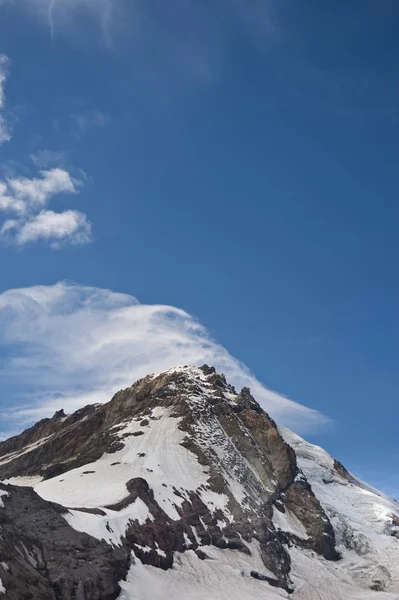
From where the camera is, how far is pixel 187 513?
68688 millimetres

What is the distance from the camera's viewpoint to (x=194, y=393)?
108312 mm

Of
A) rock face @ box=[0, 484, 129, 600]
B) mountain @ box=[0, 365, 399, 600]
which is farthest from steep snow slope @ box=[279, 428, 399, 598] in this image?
rock face @ box=[0, 484, 129, 600]

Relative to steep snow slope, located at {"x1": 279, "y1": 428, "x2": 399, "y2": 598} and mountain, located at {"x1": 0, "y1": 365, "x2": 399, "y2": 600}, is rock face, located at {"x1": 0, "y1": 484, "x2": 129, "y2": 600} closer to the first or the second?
mountain, located at {"x1": 0, "y1": 365, "x2": 399, "y2": 600}

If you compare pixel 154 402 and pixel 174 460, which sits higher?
pixel 154 402

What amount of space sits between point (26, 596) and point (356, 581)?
62322mm

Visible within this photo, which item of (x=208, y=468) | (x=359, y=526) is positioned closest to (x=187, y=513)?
(x=208, y=468)

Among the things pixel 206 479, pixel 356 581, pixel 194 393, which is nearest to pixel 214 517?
pixel 206 479

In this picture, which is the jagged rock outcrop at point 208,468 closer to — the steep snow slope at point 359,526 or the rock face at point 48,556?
the steep snow slope at point 359,526

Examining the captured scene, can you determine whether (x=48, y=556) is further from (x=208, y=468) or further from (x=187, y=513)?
(x=208, y=468)

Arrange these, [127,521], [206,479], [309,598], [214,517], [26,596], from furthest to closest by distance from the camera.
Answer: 1. [206,479]
2. [214,517]
3. [309,598]
4. [127,521]
5. [26,596]

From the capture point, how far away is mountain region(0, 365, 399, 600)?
43906mm

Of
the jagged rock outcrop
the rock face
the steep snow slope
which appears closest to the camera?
the rock face

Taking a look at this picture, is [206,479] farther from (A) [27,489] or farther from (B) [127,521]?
(A) [27,489]

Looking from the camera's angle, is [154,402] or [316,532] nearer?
[316,532]
